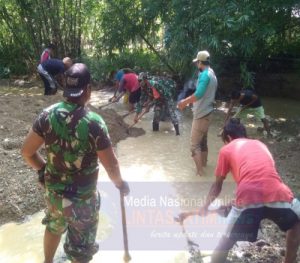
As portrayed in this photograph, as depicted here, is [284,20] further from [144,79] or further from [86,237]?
[86,237]

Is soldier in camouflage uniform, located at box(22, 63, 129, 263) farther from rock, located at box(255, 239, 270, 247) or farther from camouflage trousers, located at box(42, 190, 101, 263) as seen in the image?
rock, located at box(255, 239, 270, 247)

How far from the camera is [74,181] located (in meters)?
2.81

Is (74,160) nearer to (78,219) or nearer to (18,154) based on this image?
(78,219)

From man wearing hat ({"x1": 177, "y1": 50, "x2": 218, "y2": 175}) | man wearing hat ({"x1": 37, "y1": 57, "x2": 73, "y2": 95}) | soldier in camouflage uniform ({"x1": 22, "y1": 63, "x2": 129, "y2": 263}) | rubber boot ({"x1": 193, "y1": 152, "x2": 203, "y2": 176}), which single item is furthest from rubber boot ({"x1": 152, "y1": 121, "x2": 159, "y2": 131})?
soldier in camouflage uniform ({"x1": 22, "y1": 63, "x2": 129, "y2": 263})

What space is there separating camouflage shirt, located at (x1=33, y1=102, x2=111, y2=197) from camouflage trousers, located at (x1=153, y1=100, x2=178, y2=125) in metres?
4.94

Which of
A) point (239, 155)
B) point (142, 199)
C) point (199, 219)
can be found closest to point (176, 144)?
point (142, 199)

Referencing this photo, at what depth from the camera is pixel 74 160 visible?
275 cm

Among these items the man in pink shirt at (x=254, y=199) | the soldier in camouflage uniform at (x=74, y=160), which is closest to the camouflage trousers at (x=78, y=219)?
the soldier in camouflage uniform at (x=74, y=160)

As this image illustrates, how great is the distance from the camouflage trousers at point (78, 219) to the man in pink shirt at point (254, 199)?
3.02 feet

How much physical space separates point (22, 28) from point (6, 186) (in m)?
9.27

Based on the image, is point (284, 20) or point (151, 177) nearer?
point (151, 177)

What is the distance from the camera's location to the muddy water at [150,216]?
13.0ft

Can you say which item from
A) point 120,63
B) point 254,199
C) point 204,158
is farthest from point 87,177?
point 120,63

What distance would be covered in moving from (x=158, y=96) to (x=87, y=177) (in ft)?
16.4
